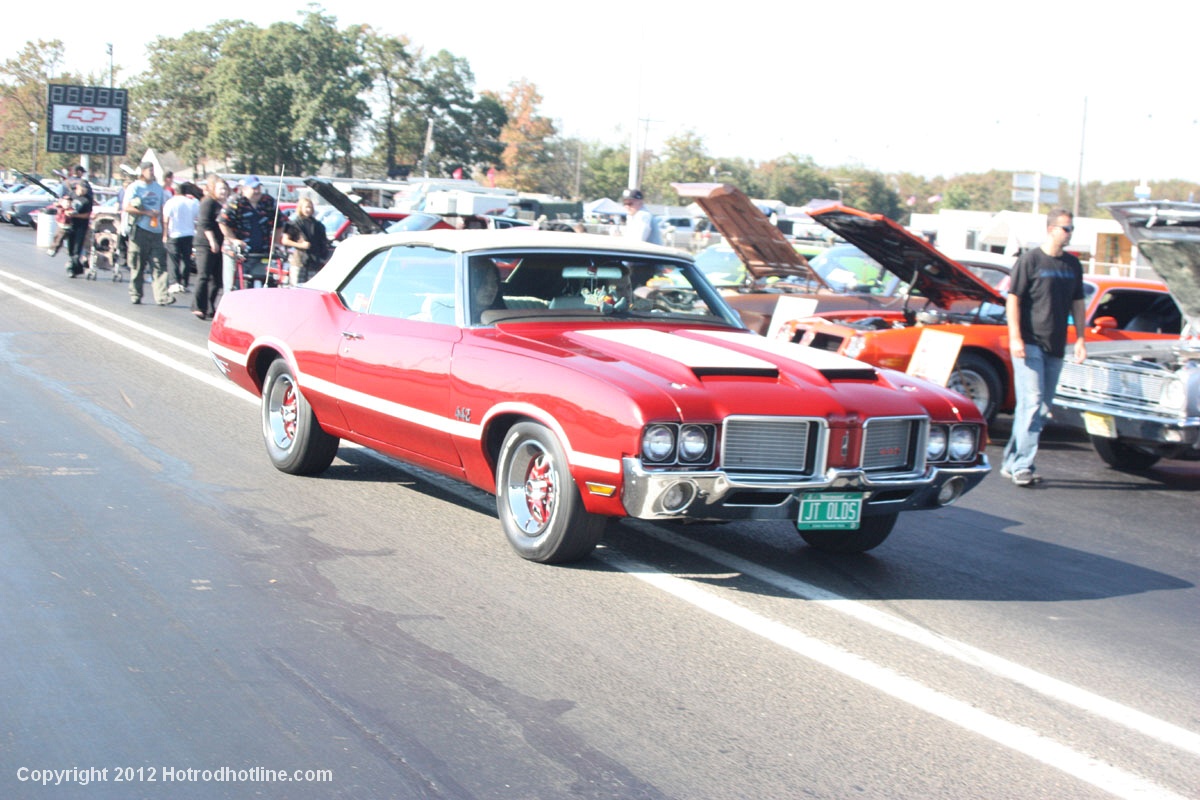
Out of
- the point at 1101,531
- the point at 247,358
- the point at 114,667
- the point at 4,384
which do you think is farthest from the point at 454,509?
the point at 4,384

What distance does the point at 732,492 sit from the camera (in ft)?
17.6

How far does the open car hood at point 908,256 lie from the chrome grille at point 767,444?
554 cm

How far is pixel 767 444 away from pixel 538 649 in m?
1.42

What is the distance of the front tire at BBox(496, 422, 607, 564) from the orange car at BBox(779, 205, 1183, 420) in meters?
5.56

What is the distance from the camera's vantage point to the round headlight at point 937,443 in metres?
6.03

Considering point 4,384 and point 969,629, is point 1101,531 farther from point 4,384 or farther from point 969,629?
point 4,384

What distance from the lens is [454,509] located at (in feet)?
23.1

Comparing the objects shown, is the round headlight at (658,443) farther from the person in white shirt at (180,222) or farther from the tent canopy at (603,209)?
the tent canopy at (603,209)

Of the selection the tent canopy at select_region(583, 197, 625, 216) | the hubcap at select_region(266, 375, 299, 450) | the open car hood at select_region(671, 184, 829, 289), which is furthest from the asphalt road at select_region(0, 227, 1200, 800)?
the tent canopy at select_region(583, 197, 625, 216)

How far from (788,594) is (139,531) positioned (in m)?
3.21

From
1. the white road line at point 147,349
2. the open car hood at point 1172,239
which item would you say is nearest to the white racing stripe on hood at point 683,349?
the open car hood at point 1172,239

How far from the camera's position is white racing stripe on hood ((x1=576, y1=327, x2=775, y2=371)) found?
5828 mm

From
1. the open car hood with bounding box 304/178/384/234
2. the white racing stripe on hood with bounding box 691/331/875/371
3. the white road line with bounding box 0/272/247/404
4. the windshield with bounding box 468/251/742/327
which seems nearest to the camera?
the white racing stripe on hood with bounding box 691/331/875/371

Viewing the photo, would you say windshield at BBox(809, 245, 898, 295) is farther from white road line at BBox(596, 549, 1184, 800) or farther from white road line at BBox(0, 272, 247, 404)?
white road line at BBox(596, 549, 1184, 800)
